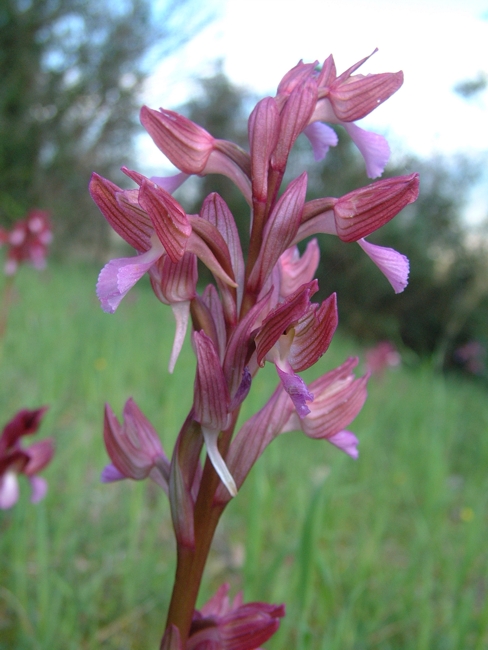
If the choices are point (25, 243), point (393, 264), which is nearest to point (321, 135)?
point (393, 264)

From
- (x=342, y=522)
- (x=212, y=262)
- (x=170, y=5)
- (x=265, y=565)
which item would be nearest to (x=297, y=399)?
(x=212, y=262)

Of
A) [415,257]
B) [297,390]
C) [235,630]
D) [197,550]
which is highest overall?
[297,390]

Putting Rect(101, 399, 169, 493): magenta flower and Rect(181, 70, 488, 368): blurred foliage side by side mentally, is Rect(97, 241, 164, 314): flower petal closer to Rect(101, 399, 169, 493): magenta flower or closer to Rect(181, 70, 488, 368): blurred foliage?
Rect(101, 399, 169, 493): magenta flower

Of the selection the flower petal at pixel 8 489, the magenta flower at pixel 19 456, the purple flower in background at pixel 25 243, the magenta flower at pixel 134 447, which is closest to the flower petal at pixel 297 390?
the magenta flower at pixel 134 447

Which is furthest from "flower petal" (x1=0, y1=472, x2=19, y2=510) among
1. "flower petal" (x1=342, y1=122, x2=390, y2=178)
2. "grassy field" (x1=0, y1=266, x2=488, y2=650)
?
"flower petal" (x1=342, y1=122, x2=390, y2=178)

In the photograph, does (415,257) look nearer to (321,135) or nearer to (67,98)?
(67,98)

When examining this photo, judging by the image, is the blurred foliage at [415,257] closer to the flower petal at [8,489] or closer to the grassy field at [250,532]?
the grassy field at [250,532]
